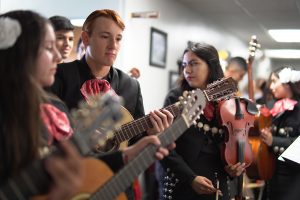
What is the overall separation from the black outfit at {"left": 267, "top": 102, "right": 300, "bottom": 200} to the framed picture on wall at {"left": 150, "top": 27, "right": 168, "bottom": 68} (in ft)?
6.00

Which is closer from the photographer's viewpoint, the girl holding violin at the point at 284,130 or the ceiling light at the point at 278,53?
the girl holding violin at the point at 284,130

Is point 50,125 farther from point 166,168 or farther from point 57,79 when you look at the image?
point 166,168

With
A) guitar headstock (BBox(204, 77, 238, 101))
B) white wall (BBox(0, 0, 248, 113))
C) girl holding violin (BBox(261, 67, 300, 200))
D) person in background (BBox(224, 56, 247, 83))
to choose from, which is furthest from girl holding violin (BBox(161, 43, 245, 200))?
person in background (BBox(224, 56, 247, 83))

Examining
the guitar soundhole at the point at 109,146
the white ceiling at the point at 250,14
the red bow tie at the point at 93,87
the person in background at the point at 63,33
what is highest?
the white ceiling at the point at 250,14

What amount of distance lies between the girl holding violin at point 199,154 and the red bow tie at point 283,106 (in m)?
1.04

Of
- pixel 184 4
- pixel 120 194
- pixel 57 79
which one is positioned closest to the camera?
pixel 120 194

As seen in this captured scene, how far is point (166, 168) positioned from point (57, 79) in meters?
0.74

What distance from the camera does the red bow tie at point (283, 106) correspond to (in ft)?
9.32

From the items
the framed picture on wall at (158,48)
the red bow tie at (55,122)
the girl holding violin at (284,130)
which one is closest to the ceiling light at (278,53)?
the framed picture on wall at (158,48)

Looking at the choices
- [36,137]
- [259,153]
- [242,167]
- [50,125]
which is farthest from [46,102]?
[259,153]

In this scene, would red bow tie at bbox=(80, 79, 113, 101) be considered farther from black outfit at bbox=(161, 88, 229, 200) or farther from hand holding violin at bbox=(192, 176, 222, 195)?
hand holding violin at bbox=(192, 176, 222, 195)

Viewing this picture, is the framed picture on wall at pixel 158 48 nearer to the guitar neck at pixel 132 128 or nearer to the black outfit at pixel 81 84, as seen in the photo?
the black outfit at pixel 81 84

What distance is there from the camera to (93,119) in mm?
1089

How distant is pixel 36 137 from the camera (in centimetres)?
115
